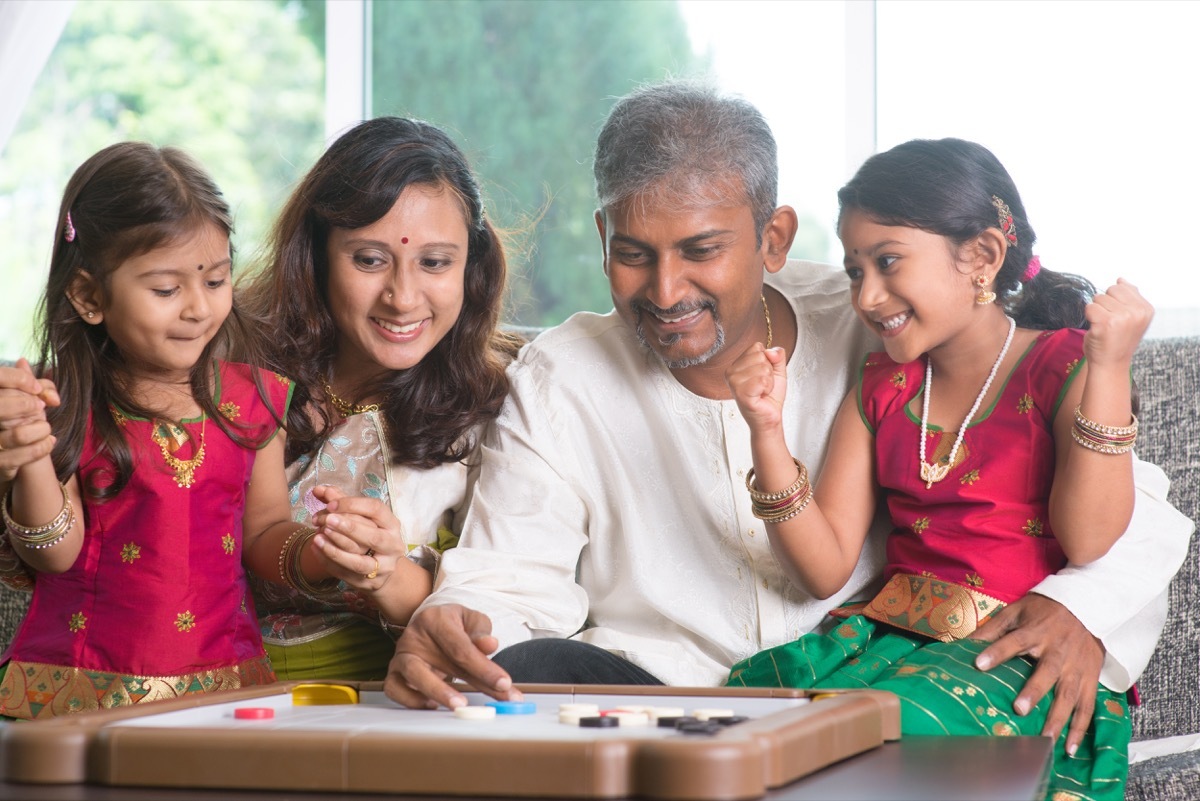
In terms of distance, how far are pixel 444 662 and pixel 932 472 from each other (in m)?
0.84

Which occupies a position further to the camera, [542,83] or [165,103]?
[165,103]

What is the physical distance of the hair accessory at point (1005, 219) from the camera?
1.91 metres

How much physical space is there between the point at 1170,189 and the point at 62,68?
178 inches

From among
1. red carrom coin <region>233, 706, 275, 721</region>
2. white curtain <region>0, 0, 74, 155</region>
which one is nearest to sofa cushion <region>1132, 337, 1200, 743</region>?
red carrom coin <region>233, 706, 275, 721</region>

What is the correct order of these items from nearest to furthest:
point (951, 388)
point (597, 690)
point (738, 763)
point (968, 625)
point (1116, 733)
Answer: point (738, 763) < point (597, 690) < point (1116, 733) < point (968, 625) < point (951, 388)

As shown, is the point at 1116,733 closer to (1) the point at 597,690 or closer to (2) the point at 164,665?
(1) the point at 597,690

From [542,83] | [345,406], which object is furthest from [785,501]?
[542,83]

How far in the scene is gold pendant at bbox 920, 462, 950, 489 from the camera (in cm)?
186

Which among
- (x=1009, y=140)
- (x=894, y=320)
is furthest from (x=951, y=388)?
(x=1009, y=140)

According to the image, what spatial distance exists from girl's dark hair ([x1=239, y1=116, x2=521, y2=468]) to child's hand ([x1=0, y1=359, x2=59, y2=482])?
2.02 ft

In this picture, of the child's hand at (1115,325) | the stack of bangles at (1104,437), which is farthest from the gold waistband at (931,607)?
the child's hand at (1115,325)

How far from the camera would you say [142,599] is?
5.60 ft

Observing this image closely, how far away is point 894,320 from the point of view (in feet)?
6.08

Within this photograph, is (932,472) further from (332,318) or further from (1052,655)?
(332,318)
